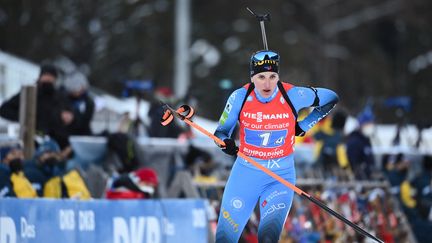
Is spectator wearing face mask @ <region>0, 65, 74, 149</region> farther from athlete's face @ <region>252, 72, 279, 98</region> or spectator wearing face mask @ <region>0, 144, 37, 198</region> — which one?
athlete's face @ <region>252, 72, 279, 98</region>

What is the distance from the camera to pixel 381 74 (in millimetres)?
41875

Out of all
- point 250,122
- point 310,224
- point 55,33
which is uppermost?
point 55,33

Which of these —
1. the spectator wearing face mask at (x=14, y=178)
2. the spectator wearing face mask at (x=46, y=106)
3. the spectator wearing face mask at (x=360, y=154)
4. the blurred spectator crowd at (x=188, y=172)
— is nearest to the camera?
the spectator wearing face mask at (x=14, y=178)

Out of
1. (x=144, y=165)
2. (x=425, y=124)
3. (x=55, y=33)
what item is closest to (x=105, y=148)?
(x=144, y=165)

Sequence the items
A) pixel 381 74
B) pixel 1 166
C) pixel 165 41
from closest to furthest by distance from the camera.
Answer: pixel 1 166, pixel 165 41, pixel 381 74

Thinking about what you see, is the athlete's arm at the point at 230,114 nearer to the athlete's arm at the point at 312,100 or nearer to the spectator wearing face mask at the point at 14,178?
the athlete's arm at the point at 312,100

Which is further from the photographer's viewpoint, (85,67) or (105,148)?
(85,67)

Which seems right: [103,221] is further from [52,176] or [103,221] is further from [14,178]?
[14,178]

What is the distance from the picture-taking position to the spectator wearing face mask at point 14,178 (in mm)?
13844

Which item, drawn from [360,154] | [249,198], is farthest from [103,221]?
[360,154]

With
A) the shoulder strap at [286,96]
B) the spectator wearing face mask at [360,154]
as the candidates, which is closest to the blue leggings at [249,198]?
the shoulder strap at [286,96]

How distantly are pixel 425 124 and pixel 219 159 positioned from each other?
4785 millimetres

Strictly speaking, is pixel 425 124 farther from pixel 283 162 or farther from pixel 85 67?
pixel 85 67

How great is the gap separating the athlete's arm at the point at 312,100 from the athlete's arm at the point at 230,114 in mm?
507
